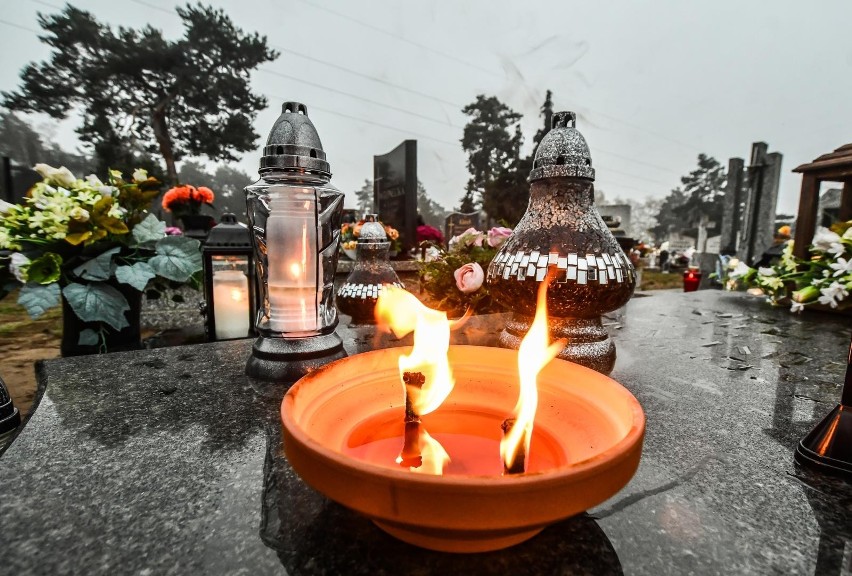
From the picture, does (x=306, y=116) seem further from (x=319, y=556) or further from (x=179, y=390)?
(x=319, y=556)

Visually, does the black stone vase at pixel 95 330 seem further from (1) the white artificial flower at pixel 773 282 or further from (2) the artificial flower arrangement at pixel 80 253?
(1) the white artificial flower at pixel 773 282

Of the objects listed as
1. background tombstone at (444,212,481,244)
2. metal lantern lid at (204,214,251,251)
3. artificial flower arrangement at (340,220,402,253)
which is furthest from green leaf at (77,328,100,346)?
background tombstone at (444,212,481,244)

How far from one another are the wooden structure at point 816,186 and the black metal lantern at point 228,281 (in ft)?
13.0

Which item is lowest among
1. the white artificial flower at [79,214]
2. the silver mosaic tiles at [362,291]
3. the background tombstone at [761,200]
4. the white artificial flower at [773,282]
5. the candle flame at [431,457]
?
the candle flame at [431,457]

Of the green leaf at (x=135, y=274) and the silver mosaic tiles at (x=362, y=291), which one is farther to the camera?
the silver mosaic tiles at (x=362, y=291)

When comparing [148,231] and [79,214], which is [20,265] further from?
[148,231]

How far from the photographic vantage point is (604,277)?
4.53 feet

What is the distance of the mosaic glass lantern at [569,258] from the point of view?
1.40m

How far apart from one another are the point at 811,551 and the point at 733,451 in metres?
0.33

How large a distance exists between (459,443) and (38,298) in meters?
2.35

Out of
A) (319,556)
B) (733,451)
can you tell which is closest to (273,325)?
(319,556)

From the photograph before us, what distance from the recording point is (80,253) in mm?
2223

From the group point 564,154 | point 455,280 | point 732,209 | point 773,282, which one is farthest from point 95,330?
point 732,209

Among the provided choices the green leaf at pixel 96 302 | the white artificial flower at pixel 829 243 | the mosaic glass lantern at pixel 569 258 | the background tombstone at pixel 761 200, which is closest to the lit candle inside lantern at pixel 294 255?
the mosaic glass lantern at pixel 569 258
